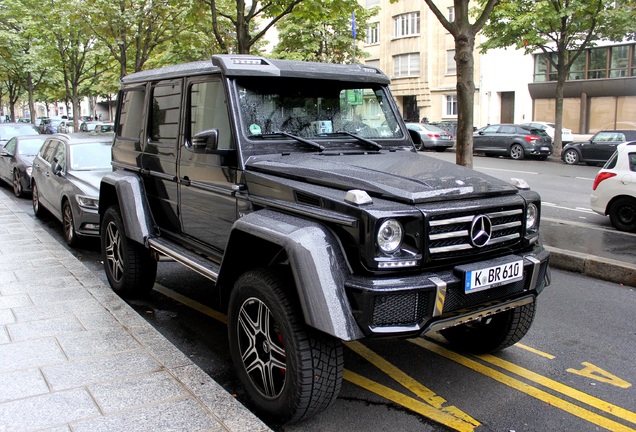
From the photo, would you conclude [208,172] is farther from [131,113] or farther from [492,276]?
[492,276]

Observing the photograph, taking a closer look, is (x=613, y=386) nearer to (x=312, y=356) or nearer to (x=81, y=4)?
(x=312, y=356)

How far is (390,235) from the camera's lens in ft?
10.7

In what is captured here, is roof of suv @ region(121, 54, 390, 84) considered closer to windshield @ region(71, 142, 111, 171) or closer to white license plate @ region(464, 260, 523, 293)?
white license plate @ region(464, 260, 523, 293)

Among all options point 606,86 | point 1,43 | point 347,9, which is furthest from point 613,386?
point 606,86

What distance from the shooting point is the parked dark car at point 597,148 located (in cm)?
2100

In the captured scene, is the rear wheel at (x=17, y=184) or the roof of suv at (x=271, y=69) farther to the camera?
the rear wheel at (x=17, y=184)

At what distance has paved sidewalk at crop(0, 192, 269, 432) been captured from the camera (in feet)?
11.0

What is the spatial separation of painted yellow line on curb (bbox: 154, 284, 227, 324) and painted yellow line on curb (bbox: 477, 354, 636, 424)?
7.88 feet

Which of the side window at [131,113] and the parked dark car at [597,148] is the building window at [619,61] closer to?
the parked dark car at [597,148]

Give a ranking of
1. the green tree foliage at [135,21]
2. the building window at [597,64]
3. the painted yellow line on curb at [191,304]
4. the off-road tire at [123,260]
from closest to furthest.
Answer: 1. the painted yellow line on curb at [191,304]
2. the off-road tire at [123,260]
3. the green tree foliage at [135,21]
4. the building window at [597,64]

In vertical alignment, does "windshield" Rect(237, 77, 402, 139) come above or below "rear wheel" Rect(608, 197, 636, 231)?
above

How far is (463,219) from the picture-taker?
137 inches

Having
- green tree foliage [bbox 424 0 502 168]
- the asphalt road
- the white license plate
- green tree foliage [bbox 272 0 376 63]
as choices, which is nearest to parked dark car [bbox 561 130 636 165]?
green tree foliage [bbox 424 0 502 168]

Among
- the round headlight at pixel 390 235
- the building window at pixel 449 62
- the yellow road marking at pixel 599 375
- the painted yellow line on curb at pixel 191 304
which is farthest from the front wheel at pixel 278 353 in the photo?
the building window at pixel 449 62
